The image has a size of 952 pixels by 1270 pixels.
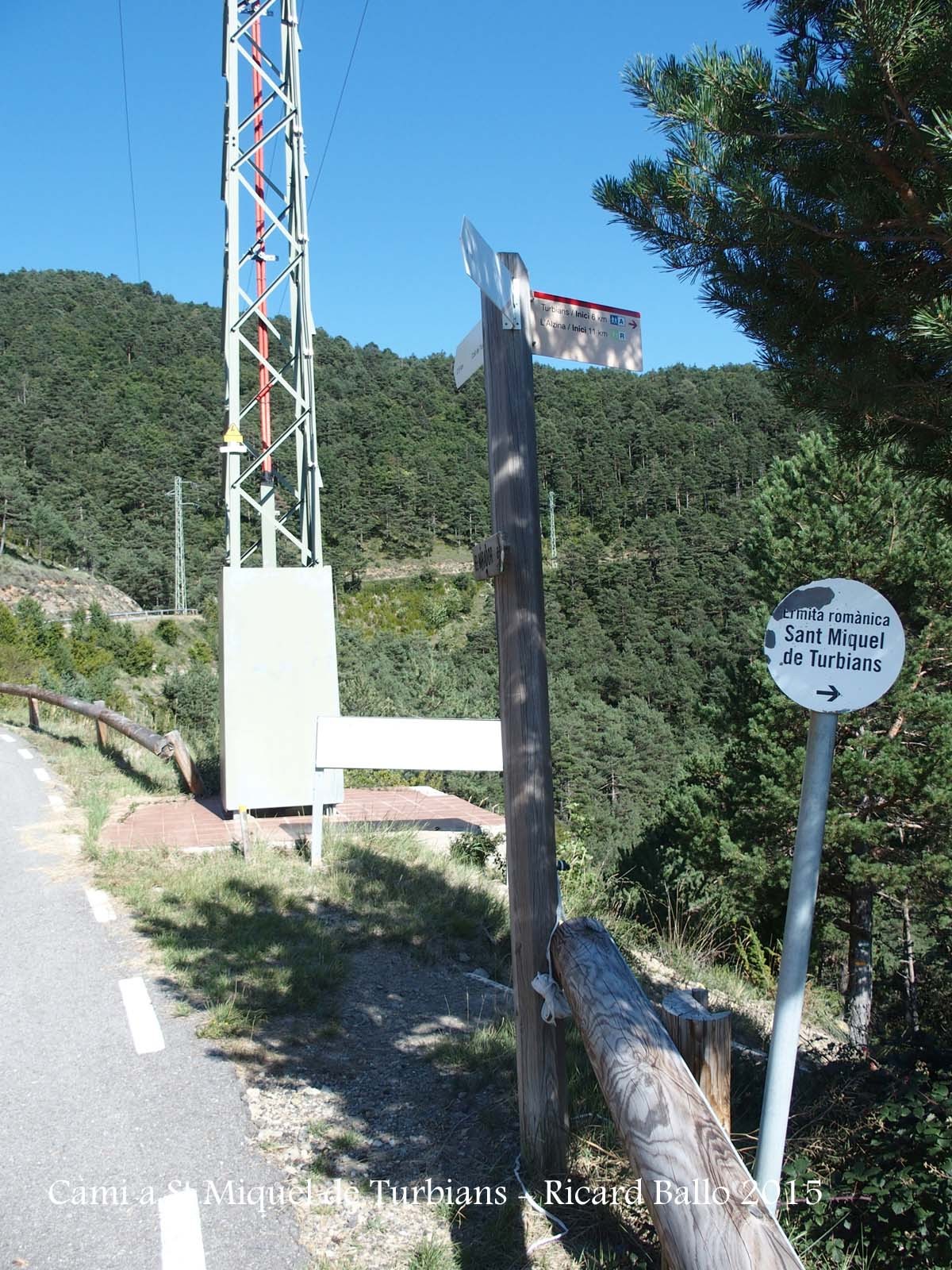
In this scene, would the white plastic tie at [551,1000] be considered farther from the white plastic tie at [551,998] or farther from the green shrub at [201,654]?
the green shrub at [201,654]

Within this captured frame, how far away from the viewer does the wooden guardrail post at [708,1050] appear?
2482 mm

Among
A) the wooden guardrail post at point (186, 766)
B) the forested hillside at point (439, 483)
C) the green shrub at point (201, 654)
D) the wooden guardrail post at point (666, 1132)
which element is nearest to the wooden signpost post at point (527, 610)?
the wooden guardrail post at point (666, 1132)

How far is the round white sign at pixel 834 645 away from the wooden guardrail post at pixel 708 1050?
2.96 feet

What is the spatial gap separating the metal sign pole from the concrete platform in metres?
5.13

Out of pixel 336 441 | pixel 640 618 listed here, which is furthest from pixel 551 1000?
pixel 336 441

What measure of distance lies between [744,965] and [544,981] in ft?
15.7

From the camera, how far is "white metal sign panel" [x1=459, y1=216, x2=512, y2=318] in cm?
291

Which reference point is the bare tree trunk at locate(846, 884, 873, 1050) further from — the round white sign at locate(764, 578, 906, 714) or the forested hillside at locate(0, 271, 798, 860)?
the forested hillside at locate(0, 271, 798, 860)

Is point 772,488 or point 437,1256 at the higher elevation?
point 772,488

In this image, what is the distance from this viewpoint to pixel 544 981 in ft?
9.70

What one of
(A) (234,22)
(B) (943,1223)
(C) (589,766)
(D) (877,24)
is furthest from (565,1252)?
(C) (589,766)

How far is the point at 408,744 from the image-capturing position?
263 inches

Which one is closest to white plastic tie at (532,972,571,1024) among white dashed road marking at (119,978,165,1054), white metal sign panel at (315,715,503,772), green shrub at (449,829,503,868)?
white dashed road marking at (119,978,165,1054)

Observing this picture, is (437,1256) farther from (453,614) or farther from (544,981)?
(453,614)
